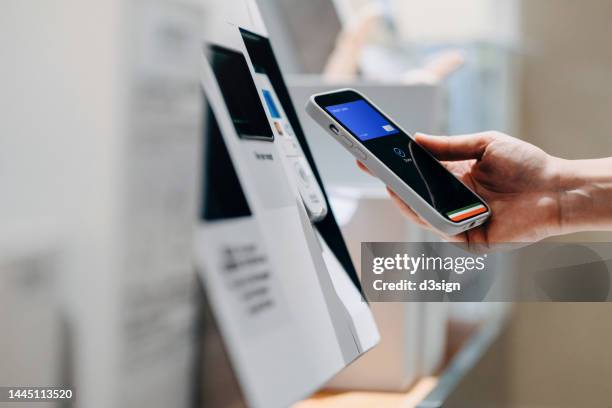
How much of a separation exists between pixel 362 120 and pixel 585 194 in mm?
185

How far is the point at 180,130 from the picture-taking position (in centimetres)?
32

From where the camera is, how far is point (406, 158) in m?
0.53

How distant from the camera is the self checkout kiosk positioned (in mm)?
356

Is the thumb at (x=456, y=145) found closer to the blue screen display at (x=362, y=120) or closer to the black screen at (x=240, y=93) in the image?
the blue screen display at (x=362, y=120)

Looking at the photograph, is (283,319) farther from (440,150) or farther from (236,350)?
(440,150)

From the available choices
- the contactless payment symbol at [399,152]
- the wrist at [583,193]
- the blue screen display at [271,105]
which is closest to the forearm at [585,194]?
the wrist at [583,193]

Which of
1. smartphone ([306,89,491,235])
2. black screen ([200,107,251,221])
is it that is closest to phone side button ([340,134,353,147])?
smartphone ([306,89,491,235])

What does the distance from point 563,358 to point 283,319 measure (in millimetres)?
347

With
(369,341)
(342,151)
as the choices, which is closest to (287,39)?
A: (342,151)

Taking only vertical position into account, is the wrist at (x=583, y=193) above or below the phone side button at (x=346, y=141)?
below

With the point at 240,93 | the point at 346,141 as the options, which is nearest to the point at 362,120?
the point at 346,141

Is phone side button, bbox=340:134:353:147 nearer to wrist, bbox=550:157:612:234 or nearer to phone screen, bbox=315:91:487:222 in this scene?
phone screen, bbox=315:91:487:222
